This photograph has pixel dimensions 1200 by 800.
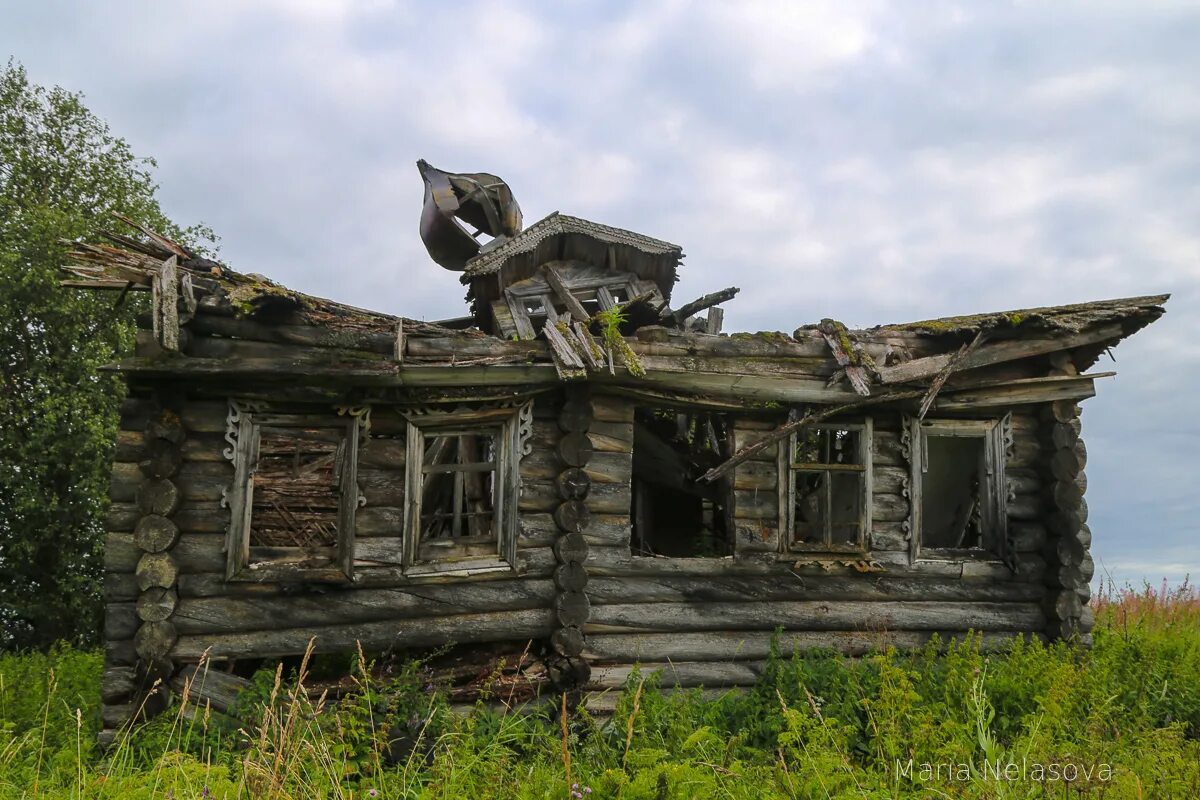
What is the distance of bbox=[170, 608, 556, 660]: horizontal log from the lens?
7.14 metres

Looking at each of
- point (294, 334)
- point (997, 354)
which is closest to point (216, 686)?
point (294, 334)

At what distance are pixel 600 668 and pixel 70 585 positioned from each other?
10203 mm

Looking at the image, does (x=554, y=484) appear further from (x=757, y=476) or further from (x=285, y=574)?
(x=285, y=574)

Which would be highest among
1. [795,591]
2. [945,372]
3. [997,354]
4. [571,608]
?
[997,354]

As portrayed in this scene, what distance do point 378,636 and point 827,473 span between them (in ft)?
16.7

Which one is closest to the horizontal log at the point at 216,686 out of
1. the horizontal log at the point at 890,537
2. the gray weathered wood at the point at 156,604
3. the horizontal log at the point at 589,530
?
the gray weathered wood at the point at 156,604

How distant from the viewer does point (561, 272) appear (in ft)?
45.3

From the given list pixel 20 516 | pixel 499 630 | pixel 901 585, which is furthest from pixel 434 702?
pixel 20 516

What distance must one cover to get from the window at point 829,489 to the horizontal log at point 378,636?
3023mm

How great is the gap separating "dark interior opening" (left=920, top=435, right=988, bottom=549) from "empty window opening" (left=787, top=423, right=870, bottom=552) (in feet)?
3.46

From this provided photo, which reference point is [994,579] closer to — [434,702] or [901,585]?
[901,585]

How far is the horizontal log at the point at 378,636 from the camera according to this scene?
7.14 meters

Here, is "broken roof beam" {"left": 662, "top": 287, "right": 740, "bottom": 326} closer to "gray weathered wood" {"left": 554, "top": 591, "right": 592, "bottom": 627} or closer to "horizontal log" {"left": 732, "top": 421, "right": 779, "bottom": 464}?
"horizontal log" {"left": 732, "top": 421, "right": 779, "bottom": 464}

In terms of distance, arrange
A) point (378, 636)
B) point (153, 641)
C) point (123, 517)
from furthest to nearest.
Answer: point (378, 636)
point (123, 517)
point (153, 641)
